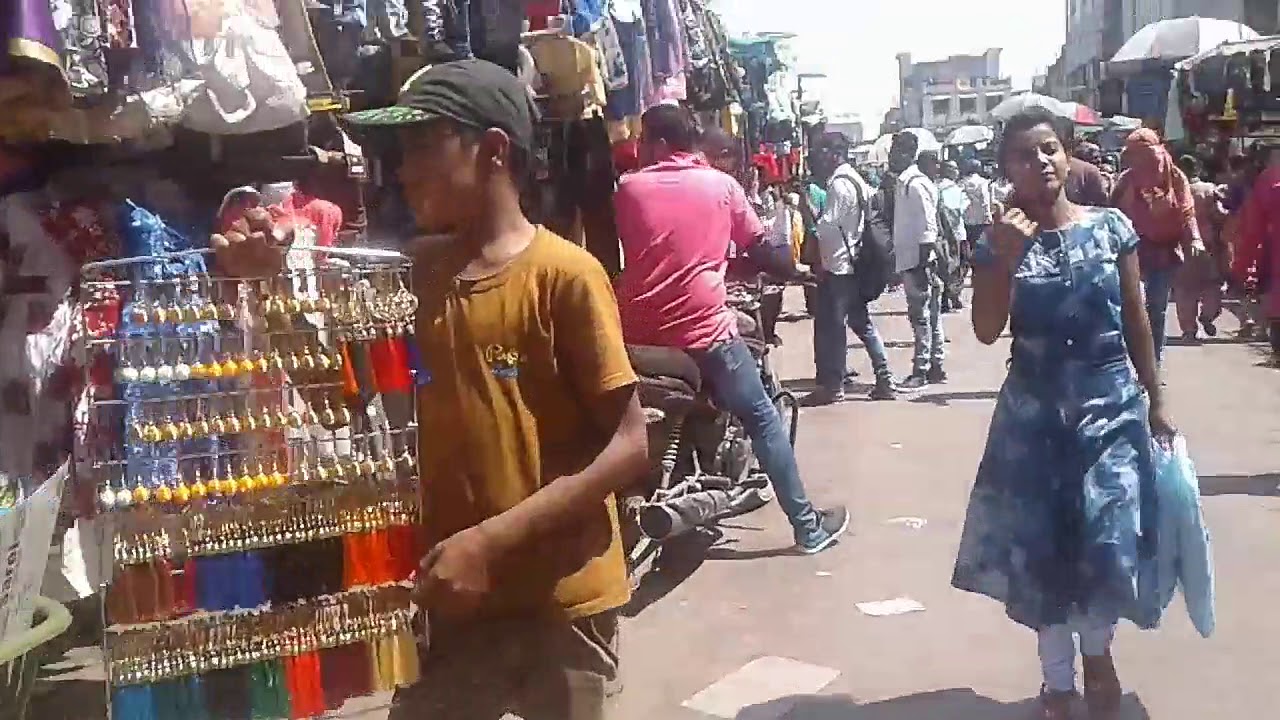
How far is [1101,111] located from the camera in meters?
36.8

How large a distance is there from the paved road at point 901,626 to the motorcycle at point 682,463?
0.26 meters

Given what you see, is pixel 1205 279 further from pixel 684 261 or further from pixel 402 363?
pixel 402 363

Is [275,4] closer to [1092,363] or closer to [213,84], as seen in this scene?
[213,84]

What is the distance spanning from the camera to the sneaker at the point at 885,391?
35.6 ft

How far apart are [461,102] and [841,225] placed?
823 cm

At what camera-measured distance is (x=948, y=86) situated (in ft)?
313

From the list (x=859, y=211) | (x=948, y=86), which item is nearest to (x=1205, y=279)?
(x=859, y=211)

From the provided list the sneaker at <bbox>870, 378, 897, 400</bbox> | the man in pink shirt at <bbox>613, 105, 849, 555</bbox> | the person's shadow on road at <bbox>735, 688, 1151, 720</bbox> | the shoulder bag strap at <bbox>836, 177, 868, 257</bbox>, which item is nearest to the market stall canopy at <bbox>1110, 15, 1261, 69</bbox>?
the shoulder bag strap at <bbox>836, 177, 868, 257</bbox>

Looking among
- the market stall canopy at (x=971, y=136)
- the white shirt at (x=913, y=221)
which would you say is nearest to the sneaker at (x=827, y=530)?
the white shirt at (x=913, y=221)

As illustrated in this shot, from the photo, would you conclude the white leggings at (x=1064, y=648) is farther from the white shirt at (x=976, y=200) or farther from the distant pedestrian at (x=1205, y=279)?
the white shirt at (x=976, y=200)

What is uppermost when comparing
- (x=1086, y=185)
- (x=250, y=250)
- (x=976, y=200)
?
(x=250, y=250)

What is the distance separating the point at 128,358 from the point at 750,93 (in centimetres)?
1558

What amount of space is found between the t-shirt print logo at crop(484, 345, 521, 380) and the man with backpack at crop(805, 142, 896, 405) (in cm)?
A: 803

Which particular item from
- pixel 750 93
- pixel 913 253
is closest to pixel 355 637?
pixel 913 253
